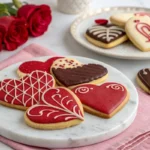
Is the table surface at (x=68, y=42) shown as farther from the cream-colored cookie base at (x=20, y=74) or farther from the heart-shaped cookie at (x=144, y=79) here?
the cream-colored cookie base at (x=20, y=74)

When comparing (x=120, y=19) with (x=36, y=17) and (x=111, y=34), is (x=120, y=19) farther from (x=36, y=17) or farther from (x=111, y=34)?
(x=36, y=17)

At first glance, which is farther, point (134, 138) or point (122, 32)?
point (122, 32)

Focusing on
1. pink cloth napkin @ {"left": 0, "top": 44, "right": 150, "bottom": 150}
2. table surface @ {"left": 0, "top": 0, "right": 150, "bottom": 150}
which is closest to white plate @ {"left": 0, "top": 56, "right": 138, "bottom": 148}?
pink cloth napkin @ {"left": 0, "top": 44, "right": 150, "bottom": 150}

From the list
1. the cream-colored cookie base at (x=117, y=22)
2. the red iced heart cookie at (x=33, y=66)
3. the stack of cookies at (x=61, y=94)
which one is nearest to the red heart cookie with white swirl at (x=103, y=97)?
the stack of cookies at (x=61, y=94)

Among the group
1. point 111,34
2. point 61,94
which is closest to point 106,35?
point 111,34

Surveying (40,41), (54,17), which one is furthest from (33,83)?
(54,17)
